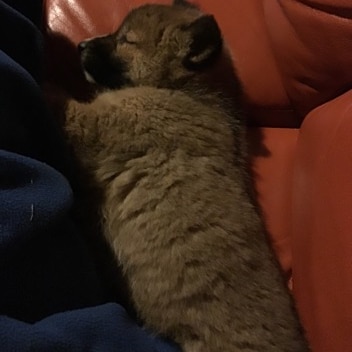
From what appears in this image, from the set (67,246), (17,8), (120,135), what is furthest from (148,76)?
(67,246)

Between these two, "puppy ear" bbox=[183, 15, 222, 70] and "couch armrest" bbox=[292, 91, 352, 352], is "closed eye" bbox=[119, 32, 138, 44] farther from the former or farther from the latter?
"couch armrest" bbox=[292, 91, 352, 352]

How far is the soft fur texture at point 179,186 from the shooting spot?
1.12 meters

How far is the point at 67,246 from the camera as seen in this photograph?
105cm

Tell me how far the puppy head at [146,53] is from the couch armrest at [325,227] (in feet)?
0.79

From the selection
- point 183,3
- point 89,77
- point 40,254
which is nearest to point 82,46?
point 89,77

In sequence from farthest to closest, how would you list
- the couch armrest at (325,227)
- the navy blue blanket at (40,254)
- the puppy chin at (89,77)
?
the puppy chin at (89,77) < the couch armrest at (325,227) < the navy blue blanket at (40,254)

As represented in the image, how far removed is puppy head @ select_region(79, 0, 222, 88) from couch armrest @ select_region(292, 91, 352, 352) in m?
Answer: 0.24

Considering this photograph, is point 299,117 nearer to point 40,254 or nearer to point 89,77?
point 89,77

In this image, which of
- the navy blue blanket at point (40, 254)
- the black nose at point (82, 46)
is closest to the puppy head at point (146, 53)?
the black nose at point (82, 46)

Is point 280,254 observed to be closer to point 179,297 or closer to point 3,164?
point 179,297

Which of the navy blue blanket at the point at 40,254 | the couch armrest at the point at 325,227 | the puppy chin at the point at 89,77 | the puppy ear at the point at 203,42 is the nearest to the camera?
the navy blue blanket at the point at 40,254

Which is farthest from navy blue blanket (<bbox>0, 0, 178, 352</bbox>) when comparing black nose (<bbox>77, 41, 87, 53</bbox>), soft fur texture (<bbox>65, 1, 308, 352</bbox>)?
black nose (<bbox>77, 41, 87, 53</bbox>)

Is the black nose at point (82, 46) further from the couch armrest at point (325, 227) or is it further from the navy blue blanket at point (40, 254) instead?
the couch armrest at point (325, 227)

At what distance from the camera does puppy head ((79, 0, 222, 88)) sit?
1286 mm
